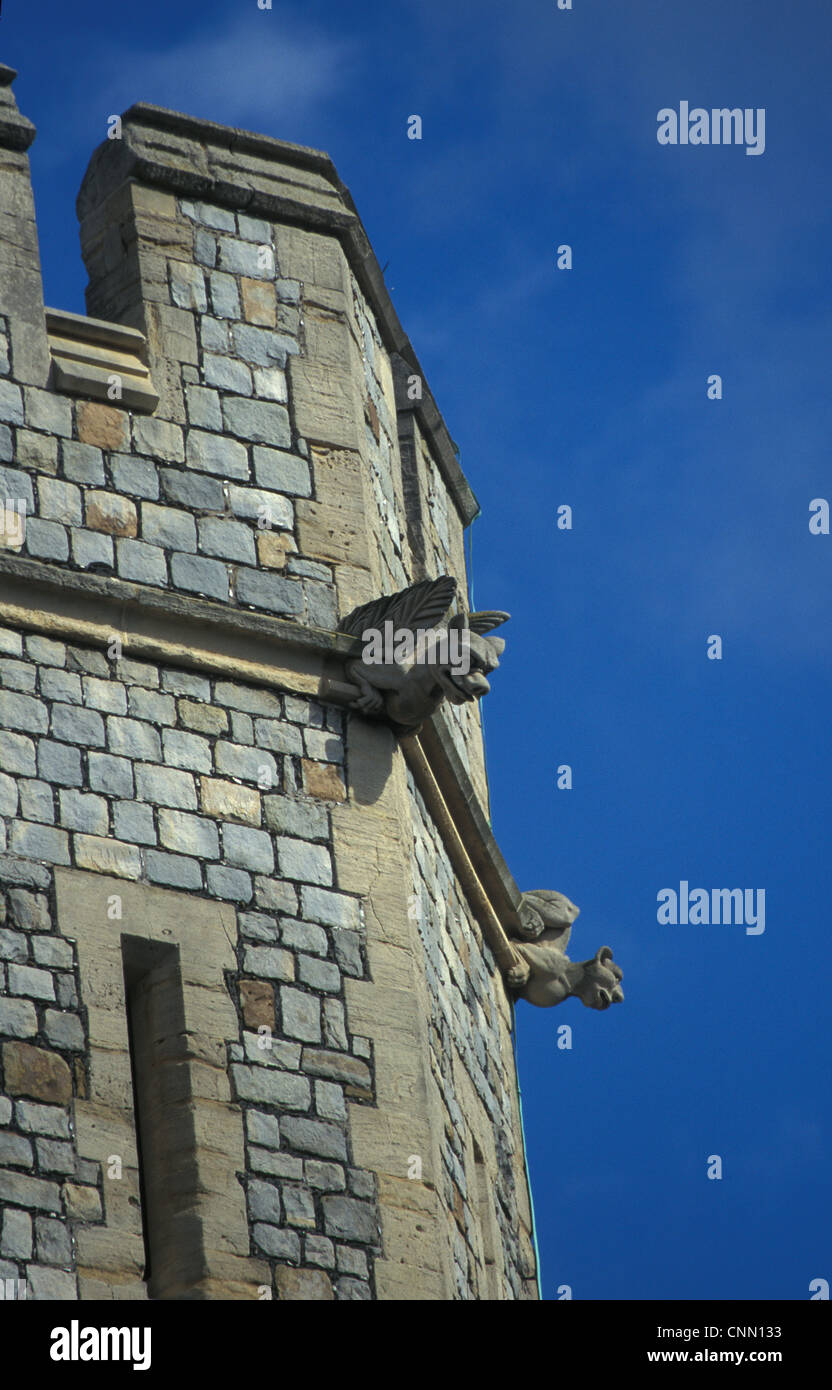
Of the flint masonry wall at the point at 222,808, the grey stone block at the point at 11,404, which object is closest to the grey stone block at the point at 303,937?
the flint masonry wall at the point at 222,808

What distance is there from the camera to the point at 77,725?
11742 millimetres

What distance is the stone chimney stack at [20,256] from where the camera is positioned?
12.4 m

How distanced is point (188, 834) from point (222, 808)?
0.17m

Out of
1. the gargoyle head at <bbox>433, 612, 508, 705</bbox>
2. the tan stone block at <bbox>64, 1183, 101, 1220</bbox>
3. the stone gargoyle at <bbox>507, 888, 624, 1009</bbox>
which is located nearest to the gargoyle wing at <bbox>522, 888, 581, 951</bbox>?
the stone gargoyle at <bbox>507, 888, 624, 1009</bbox>

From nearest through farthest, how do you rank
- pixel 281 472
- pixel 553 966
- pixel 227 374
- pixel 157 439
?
pixel 157 439 → pixel 281 472 → pixel 227 374 → pixel 553 966

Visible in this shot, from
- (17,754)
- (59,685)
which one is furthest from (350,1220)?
(59,685)

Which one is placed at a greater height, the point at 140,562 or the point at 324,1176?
the point at 140,562

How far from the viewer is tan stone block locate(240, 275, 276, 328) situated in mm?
13000

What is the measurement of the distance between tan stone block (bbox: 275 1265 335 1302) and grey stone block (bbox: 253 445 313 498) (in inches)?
118

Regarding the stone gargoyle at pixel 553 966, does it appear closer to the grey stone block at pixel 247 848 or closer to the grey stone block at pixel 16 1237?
the grey stone block at pixel 247 848

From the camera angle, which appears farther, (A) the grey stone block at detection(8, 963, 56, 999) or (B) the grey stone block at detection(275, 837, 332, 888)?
(B) the grey stone block at detection(275, 837, 332, 888)

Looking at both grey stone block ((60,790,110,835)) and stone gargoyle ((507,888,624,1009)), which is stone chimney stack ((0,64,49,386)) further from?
stone gargoyle ((507,888,624,1009))

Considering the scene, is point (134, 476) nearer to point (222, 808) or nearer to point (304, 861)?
point (222, 808)

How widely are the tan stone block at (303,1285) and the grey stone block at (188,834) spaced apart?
148 cm
